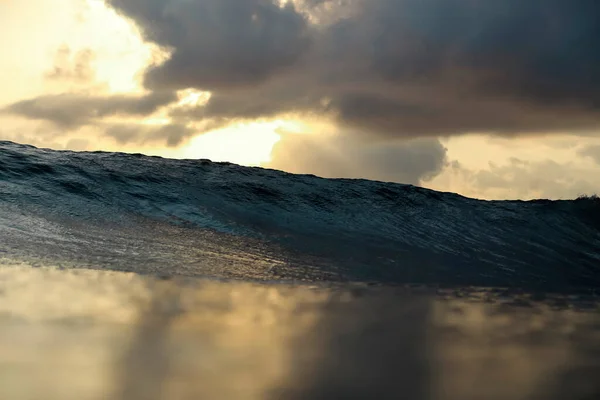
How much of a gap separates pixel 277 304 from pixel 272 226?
27.4 feet

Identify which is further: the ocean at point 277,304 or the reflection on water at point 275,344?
the ocean at point 277,304

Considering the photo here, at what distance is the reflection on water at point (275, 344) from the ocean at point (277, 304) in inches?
0.7

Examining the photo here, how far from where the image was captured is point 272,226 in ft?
44.4

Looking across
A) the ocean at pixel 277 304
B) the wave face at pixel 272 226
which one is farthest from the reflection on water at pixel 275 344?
the wave face at pixel 272 226

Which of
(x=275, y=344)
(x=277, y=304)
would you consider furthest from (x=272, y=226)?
(x=275, y=344)

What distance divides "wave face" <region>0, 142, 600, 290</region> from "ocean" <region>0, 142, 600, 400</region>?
0.08 meters

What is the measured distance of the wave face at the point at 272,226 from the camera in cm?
803

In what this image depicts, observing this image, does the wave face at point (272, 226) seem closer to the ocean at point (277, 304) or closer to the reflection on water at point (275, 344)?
the ocean at point (277, 304)

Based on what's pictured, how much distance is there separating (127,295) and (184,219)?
802 centimetres

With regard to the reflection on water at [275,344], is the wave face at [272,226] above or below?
above

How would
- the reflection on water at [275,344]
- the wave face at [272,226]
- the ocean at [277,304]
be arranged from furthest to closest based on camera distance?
1. the wave face at [272,226]
2. the ocean at [277,304]
3. the reflection on water at [275,344]

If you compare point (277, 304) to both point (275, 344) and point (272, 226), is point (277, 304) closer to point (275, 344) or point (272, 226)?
point (275, 344)

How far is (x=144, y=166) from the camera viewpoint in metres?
20.1

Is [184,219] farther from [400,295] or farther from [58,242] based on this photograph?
[400,295]
